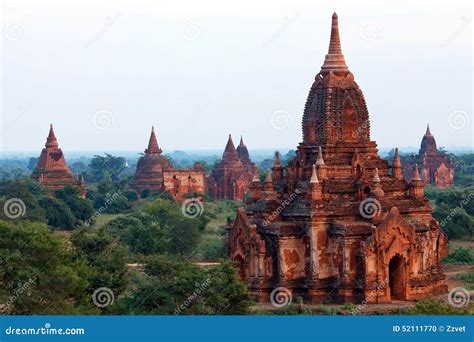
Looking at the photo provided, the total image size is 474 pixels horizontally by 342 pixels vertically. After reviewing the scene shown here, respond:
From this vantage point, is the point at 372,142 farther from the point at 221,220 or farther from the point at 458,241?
the point at 221,220

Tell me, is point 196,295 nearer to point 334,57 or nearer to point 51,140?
point 334,57

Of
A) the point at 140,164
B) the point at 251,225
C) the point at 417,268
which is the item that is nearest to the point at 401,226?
the point at 417,268

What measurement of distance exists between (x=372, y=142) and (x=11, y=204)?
34.6 meters

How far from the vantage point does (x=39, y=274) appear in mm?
30641

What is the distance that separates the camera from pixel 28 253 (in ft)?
107

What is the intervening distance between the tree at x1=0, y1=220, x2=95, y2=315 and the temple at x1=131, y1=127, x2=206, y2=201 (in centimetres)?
5054

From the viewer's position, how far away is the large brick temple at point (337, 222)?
34031 mm

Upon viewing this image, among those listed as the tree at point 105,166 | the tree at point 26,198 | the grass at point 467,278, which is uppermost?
the tree at point 105,166

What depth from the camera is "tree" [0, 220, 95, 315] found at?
2905 centimetres

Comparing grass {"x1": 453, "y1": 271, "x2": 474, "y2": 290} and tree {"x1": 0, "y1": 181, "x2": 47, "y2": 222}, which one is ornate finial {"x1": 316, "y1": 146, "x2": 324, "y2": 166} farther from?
tree {"x1": 0, "y1": 181, "x2": 47, "y2": 222}

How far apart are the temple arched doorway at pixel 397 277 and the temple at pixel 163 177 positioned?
163 feet

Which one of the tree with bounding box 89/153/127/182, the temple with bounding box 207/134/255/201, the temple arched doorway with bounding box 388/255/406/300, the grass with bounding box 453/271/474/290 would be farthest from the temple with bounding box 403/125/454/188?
the temple arched doorway with bounding box 388/255/406/300

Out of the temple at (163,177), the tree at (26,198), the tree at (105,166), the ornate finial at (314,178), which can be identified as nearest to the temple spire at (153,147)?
the temple at (163,177)

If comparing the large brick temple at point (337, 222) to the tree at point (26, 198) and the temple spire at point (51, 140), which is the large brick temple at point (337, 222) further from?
the temple spire at point (51, 140)
